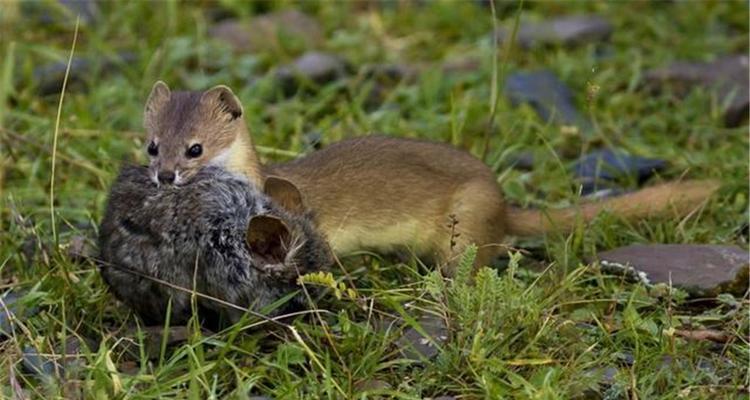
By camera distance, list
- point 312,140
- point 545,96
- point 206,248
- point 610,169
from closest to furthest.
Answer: point 206,248 < point 610,169 < point 312,140 < point 545,96

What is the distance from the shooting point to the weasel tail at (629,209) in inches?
219

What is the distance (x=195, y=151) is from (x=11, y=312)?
937mm

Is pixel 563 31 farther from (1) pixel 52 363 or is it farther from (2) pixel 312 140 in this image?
(1) pixel 52 363

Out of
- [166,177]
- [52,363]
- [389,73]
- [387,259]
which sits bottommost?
[389,73]

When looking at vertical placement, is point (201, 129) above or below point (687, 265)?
above

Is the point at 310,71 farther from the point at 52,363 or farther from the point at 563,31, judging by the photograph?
the point at 52,363

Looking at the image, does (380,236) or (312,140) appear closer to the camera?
(380,236)

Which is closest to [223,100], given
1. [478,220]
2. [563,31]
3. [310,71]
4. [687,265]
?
[478,220]

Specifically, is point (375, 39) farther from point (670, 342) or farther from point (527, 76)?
point (670, 342)

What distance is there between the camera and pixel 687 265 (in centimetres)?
518

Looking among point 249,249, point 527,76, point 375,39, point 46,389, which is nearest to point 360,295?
point 249,249

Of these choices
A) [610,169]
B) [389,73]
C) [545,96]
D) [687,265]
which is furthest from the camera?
[389,73]

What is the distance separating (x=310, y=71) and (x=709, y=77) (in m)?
2.02

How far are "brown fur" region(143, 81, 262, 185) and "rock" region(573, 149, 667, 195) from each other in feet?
5.09
